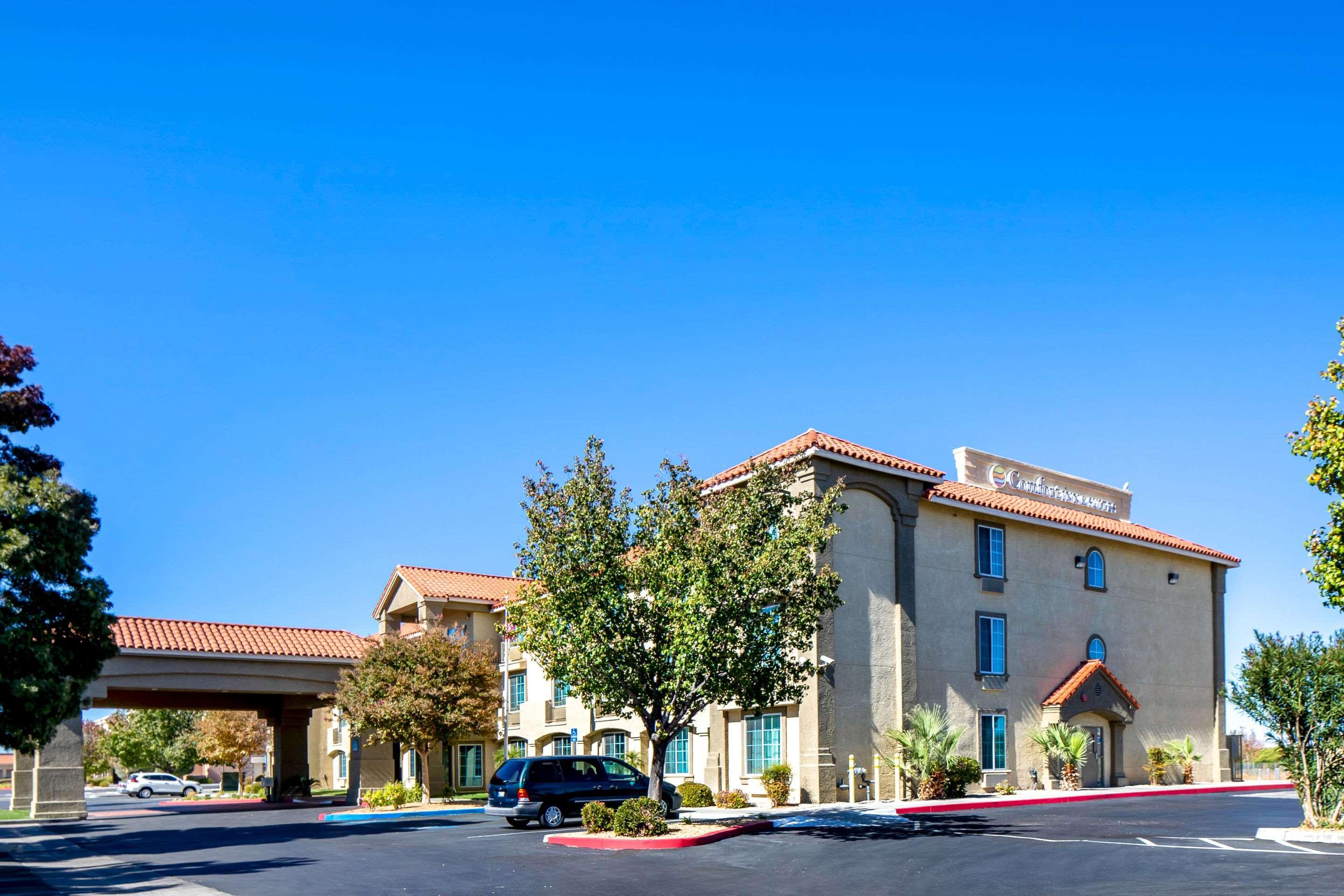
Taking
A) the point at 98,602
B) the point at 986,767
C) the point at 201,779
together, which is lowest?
the point at 201,779

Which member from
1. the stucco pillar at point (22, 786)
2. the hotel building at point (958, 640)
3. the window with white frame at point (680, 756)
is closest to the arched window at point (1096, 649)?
the hotel building at point (958, 640)

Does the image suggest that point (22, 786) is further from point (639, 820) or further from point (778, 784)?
point (639, 820)

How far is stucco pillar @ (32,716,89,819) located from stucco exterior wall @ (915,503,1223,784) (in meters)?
26.3

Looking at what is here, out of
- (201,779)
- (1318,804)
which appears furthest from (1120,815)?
(201,779)

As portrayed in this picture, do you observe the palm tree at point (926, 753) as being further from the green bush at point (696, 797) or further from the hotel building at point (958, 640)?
the green bush at point (696, 797)

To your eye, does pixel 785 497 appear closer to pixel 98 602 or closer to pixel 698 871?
pixel 698 871

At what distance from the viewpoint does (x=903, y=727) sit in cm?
3422

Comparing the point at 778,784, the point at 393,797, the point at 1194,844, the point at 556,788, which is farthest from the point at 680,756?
the point at 1194,844

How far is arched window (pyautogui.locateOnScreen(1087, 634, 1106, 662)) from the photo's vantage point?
40531 millimetres

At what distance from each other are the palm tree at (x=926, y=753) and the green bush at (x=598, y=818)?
35.8ft

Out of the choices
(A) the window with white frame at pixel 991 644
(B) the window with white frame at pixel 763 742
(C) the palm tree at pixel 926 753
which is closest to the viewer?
(C) the palm tree at pixel 926 753

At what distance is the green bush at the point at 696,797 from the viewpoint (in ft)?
105

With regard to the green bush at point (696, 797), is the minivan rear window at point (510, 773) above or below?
above

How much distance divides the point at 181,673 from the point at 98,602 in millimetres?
16560
